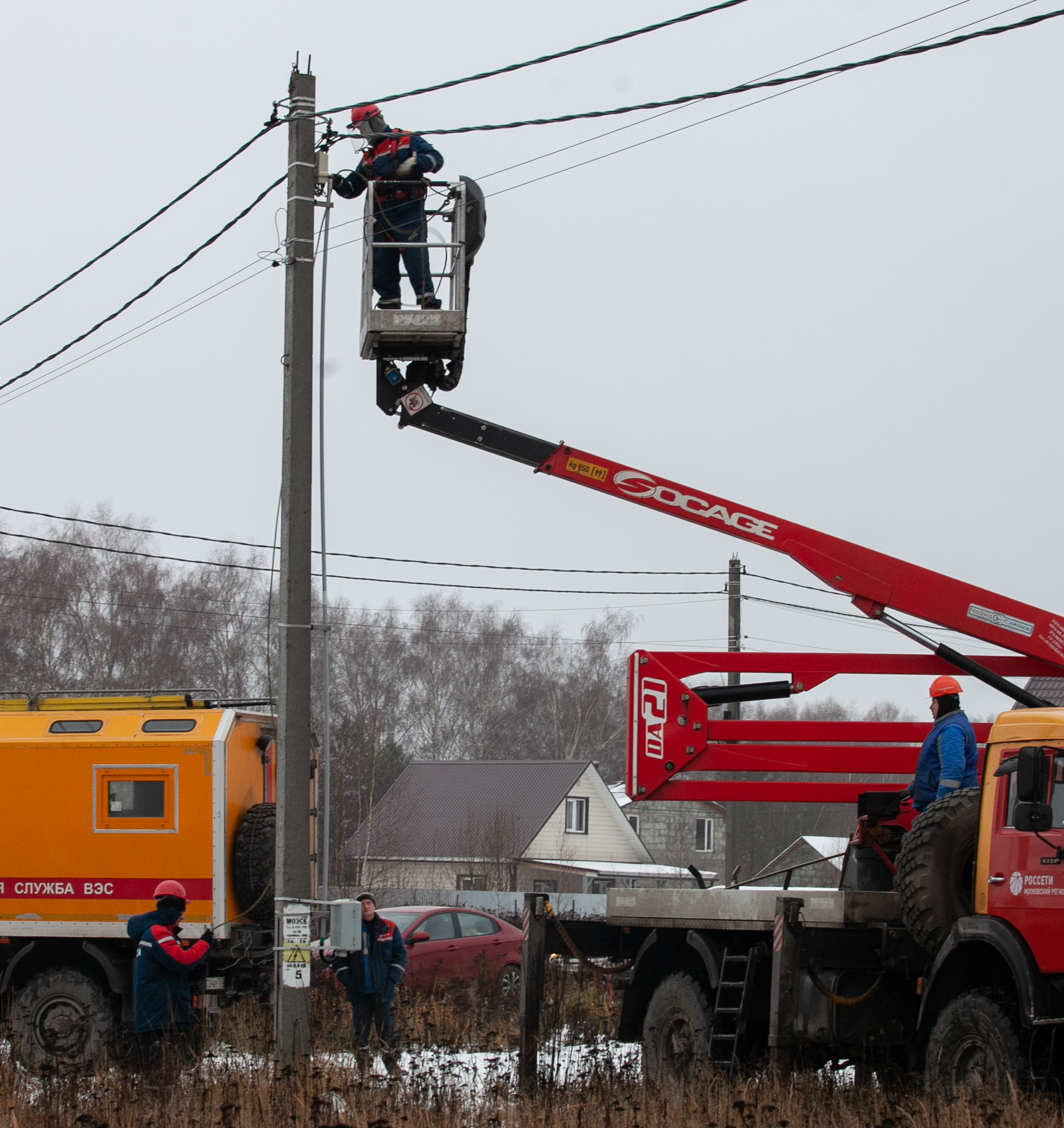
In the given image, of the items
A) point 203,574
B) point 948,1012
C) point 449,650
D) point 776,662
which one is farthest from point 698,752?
point 449,650

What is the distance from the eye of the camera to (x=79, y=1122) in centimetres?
741

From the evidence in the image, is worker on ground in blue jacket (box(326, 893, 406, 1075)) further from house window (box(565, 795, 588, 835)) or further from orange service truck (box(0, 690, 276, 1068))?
house window (box(565, 795, 588, 835))

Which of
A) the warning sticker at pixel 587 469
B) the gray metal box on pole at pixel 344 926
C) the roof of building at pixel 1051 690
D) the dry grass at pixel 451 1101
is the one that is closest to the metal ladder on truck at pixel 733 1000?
the dry grass at pixel 451 1101

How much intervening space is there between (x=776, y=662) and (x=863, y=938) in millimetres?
2167

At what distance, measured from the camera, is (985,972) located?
7723 mm

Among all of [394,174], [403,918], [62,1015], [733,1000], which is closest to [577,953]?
[733,1000]

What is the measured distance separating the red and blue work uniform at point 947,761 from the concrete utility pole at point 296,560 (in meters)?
3.99

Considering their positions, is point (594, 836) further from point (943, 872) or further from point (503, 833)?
point (943, 872)

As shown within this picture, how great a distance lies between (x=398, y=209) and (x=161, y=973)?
5449mm

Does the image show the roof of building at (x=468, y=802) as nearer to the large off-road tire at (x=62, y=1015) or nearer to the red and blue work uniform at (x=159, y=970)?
the large off-road tire at (x=62, y=1015)

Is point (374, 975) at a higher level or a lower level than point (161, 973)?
lower

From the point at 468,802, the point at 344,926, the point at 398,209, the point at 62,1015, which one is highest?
the point at 398,209

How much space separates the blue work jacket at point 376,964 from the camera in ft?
37.2

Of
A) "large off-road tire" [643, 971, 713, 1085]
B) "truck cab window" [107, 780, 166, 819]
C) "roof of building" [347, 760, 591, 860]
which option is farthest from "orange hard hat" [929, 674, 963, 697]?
"roof of building" [347, 760, 591, 860]
